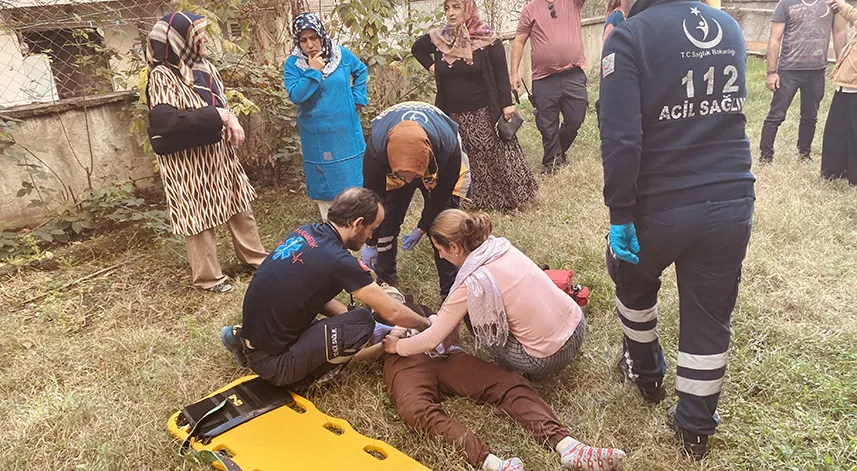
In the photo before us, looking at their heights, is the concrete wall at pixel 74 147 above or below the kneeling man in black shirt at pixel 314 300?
above

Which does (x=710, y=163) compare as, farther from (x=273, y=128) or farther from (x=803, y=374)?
(x=273, y=128)

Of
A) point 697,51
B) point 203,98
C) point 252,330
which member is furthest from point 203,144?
point 697,51

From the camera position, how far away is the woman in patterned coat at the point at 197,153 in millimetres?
3264

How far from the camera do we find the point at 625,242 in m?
1.95

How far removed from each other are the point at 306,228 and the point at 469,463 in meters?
1.18

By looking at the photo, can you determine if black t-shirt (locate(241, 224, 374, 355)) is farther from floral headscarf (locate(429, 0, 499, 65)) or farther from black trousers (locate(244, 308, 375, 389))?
floral headscarf (locate(429, 0, 499, 65))

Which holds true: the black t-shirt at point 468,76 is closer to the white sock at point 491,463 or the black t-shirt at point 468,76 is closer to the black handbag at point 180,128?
the black handbag at point 180,128

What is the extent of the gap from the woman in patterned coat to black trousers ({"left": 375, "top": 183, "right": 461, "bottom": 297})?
3.19 ft

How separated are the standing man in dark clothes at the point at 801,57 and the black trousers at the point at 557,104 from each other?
1.62 m

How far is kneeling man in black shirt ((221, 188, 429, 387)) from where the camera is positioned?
7.91 ft

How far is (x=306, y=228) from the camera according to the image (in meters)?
2.53

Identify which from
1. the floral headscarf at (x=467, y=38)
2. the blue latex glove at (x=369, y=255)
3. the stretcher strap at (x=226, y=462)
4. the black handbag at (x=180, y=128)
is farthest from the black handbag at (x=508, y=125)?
the stretcher strap at (x=226, y=462)

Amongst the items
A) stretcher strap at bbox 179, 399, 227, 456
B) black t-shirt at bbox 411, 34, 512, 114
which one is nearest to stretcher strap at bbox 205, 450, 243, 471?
stretcher strap at bbox 179, 399, 227, 456

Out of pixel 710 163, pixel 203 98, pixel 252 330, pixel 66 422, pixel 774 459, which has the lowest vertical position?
pixel 774 459
